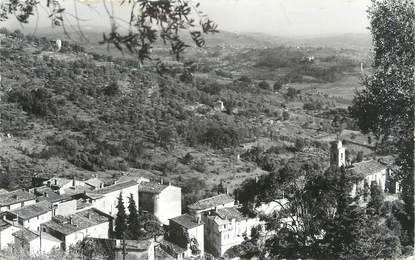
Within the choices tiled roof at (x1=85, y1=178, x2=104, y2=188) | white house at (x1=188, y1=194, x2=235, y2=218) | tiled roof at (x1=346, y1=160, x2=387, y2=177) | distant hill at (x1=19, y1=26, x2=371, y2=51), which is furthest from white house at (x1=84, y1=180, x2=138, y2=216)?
distant hill at (x1=19, y1=26, x2=371, y2=51)

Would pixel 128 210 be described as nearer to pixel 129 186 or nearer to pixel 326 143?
pixel 129 186

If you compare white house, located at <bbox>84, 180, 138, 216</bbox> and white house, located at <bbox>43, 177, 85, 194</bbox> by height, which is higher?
Answer: white house, located at <bbox>43, 177, 85, 194</bbox>

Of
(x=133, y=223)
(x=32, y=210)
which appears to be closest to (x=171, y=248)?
(x=133, y=223)

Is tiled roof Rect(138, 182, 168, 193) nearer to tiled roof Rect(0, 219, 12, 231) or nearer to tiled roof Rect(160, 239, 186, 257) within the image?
tiled roof Rect(160, 239, 186, 257)

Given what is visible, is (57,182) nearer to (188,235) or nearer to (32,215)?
(32,215)

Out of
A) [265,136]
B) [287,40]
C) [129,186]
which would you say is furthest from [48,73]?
[287,40]

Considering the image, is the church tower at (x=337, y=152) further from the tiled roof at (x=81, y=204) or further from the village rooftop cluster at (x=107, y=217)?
the tiled roof at (x=81, y=204)
